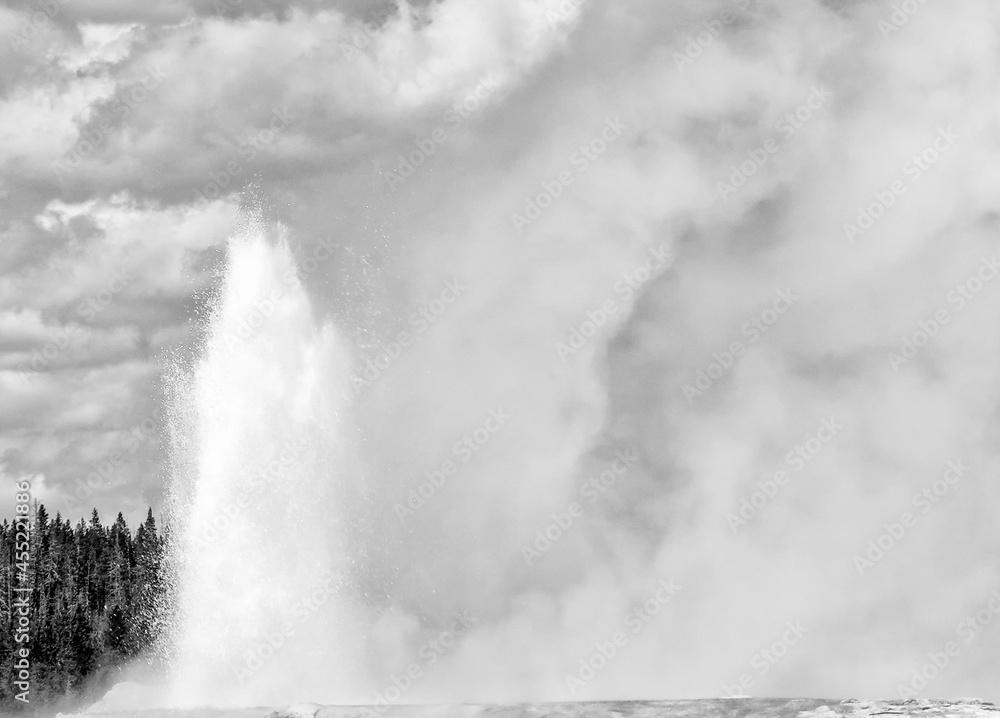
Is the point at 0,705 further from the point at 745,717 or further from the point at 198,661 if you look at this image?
the point at 745,717

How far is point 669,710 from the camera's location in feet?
39.5

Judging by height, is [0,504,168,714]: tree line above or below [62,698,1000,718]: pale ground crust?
above

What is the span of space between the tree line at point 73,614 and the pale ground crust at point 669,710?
102478 millimetres

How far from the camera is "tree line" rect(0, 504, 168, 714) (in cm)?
11400

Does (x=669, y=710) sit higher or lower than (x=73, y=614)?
lower

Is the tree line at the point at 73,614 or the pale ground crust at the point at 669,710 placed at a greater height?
the tree line at the point at 73,614

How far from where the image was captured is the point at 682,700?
12062 mm

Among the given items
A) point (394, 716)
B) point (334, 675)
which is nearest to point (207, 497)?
point (334, 675)

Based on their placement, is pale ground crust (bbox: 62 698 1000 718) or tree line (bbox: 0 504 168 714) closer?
pale ground crust (bbox: 62 698 1000 718)

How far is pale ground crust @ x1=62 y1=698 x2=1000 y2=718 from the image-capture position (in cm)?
1142

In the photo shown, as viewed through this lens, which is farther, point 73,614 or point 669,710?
point 73,614

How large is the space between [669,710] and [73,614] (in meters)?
122

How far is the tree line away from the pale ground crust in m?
102

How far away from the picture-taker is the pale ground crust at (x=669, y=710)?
1142 centimetres
